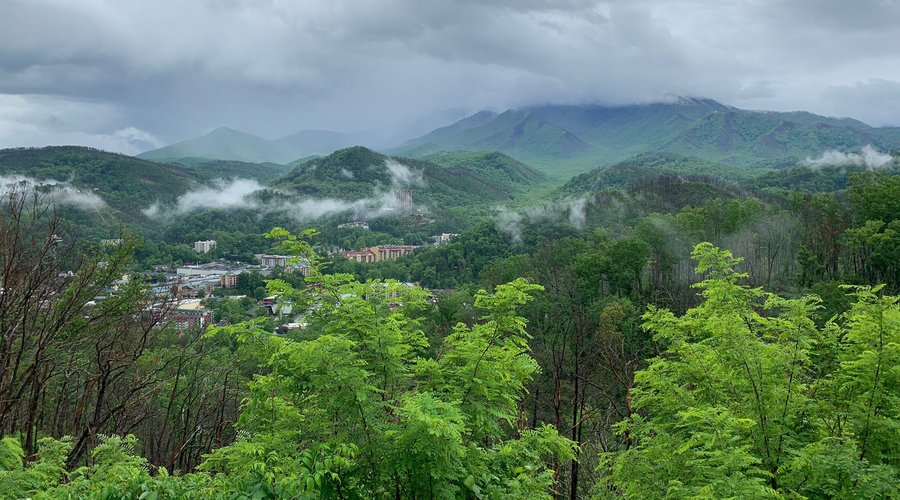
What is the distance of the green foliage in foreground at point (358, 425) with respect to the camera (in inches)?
177

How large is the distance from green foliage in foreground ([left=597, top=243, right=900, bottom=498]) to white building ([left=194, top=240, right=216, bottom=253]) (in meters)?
105

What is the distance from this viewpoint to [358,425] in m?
5.54

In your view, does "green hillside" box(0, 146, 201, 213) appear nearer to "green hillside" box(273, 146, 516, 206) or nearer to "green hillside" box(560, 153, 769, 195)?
"green hillside" box(273, 146, 516, 206)

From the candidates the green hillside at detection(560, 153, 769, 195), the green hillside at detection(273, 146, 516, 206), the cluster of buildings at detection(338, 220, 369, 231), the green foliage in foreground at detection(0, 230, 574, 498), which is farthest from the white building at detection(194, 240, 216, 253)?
the green foliage in foreground at detection(0, 230, 574, 498)

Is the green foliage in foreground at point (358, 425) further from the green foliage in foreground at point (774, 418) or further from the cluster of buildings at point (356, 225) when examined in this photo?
the cluster of buildings at point (356, 225)

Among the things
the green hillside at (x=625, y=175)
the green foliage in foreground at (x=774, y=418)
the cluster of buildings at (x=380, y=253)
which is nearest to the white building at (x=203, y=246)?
the cluster of buildings at (x=380, y=253)

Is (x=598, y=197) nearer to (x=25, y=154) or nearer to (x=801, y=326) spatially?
(x=801, y=326)

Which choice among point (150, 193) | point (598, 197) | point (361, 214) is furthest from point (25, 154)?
point (598, 197)

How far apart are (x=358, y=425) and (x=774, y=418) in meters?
4.57

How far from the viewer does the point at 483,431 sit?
6.03 m

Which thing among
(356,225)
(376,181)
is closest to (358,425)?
(356,225)

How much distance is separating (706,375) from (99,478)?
6.71m

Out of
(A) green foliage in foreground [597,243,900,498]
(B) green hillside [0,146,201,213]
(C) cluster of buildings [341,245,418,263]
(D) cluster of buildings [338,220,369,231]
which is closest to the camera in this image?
(A) green foliage in foreground [597,243,900,498]

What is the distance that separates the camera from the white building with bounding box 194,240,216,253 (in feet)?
329
